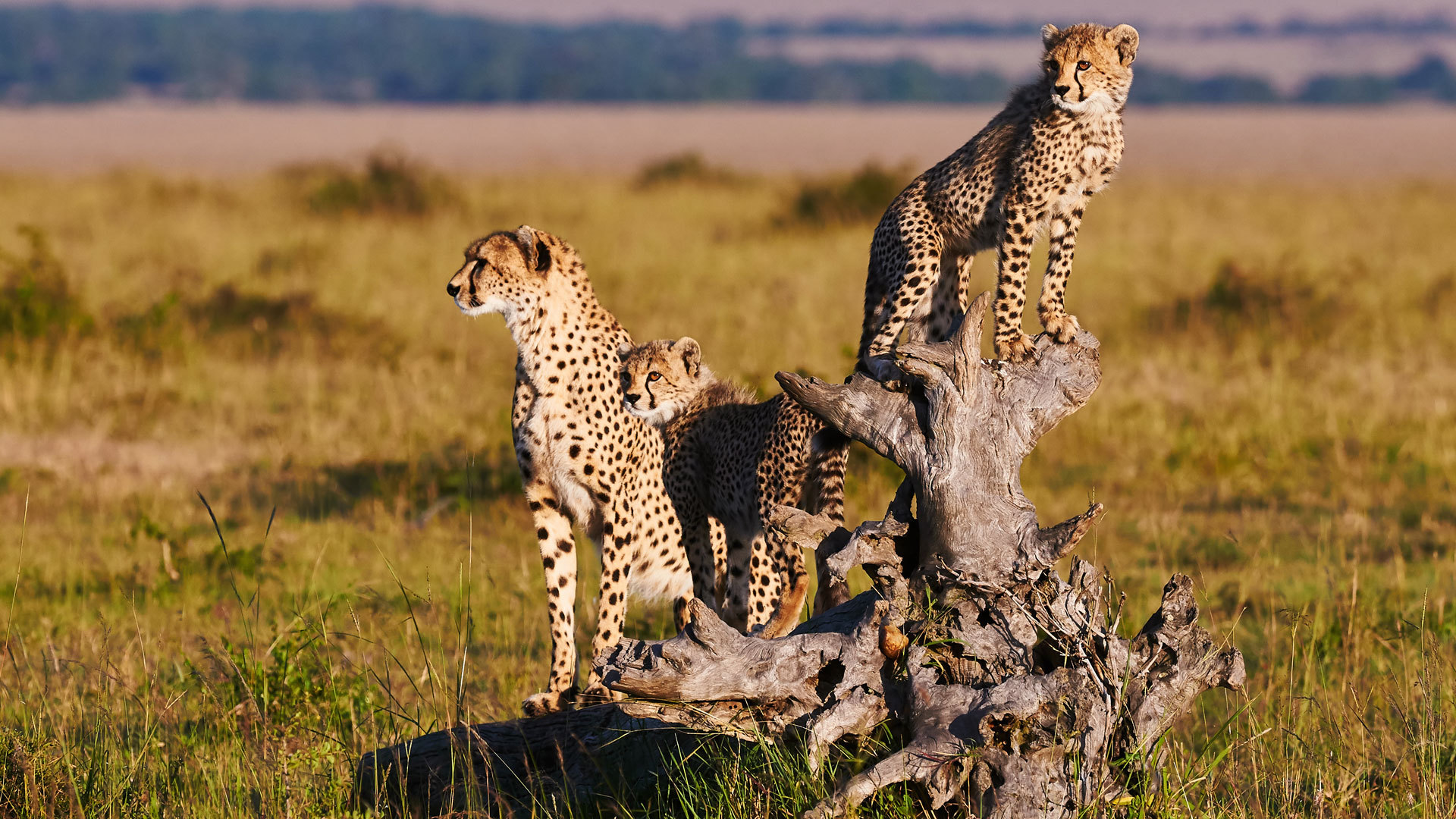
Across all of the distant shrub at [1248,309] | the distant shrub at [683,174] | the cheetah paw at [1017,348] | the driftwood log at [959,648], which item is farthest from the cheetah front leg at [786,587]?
the distant shrub at [683,174]

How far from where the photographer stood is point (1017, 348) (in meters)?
3.52

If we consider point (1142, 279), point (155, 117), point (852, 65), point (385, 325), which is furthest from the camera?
point (852, 65)

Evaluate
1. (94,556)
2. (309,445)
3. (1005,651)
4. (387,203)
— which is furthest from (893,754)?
(387,203)

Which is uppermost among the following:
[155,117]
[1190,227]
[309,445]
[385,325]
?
[155,117]

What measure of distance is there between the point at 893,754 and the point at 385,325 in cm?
916

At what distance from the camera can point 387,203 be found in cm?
1912

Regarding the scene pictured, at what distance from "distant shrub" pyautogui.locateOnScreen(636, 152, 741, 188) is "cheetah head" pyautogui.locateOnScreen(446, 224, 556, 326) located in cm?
2128

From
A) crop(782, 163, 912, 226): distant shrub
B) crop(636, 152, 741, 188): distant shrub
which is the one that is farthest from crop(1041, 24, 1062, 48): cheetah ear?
crop(636, 152, 741, 188): distant shrub

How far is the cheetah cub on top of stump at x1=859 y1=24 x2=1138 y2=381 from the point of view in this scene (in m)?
3.70

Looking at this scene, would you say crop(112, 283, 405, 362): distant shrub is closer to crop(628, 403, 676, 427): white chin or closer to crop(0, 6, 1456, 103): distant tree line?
crop(628, 403, 676, 427): white chin

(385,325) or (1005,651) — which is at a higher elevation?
(385,325)

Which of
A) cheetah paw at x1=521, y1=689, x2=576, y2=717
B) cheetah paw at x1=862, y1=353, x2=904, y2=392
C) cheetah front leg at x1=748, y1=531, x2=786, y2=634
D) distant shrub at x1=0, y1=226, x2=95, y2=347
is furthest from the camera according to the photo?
distant shrub at x1=0, y1=226, x2=95, y2=347

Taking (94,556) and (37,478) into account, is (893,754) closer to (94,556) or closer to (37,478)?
(94,556)

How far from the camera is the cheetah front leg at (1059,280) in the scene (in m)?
3.44
